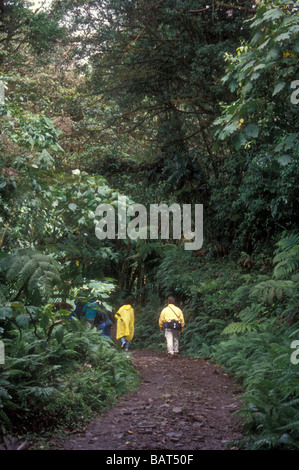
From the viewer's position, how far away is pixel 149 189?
1962cm

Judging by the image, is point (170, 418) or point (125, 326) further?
point (125, 326)

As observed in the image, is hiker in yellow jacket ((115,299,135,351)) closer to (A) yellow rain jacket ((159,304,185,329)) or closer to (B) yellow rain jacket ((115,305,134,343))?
(B) yellow rain jacket ((115,305,134,343))

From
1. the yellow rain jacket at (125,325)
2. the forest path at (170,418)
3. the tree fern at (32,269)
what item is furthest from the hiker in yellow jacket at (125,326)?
the tree fern at (32,269)

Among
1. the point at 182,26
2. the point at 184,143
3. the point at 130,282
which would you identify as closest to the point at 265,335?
the point at 184,143

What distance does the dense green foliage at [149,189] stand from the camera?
5793mm

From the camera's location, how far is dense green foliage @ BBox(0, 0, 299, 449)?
5793 mm

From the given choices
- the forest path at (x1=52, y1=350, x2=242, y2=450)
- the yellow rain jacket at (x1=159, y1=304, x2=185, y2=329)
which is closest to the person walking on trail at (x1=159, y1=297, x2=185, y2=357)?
the yellow rain jacket at (x1=159, y1=304, x2=185, y2=329)

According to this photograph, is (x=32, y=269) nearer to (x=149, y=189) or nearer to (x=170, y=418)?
(x=170, y=418)

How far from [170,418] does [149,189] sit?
14.2m

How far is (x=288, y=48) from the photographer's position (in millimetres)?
6129

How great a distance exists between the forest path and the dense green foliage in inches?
12.0

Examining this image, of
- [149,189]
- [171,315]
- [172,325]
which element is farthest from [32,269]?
[149,189]

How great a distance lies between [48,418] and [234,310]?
8.05 metres
